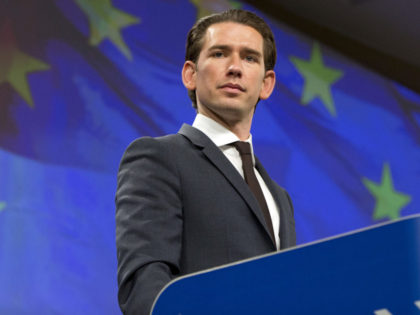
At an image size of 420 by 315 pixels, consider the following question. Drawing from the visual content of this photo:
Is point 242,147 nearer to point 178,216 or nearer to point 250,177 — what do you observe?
point 250,177

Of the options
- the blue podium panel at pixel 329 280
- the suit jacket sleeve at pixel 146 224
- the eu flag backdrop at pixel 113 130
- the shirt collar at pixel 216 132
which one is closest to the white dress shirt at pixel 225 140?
the shirt collar at pixel 216 132

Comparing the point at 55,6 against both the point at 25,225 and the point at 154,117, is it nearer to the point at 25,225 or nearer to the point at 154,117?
the point at 154,117

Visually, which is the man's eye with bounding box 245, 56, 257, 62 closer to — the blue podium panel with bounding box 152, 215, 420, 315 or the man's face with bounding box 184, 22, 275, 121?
the man's face with bounding box 184, 22, 275, 121

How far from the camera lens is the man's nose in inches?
45.4

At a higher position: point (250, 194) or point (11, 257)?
point (11, 257)

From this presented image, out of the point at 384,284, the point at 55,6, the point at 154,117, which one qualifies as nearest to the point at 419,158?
the point at 154,117

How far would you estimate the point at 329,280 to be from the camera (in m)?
0.57

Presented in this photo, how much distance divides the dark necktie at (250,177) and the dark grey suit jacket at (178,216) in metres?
0.04

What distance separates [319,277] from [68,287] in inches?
75.6

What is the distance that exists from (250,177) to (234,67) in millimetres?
188

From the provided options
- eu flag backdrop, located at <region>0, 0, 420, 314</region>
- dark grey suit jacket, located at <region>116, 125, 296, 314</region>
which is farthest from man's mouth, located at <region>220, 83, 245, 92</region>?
eu flag backdrop, located at <region>0, 0, 420, 314</region>

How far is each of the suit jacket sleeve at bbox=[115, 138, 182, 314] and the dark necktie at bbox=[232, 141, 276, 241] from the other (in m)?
0.15

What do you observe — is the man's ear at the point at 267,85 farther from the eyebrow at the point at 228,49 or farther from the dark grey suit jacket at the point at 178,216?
the dark grey suit jacket at the point at 178,216

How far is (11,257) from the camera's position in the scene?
234 centimetres
